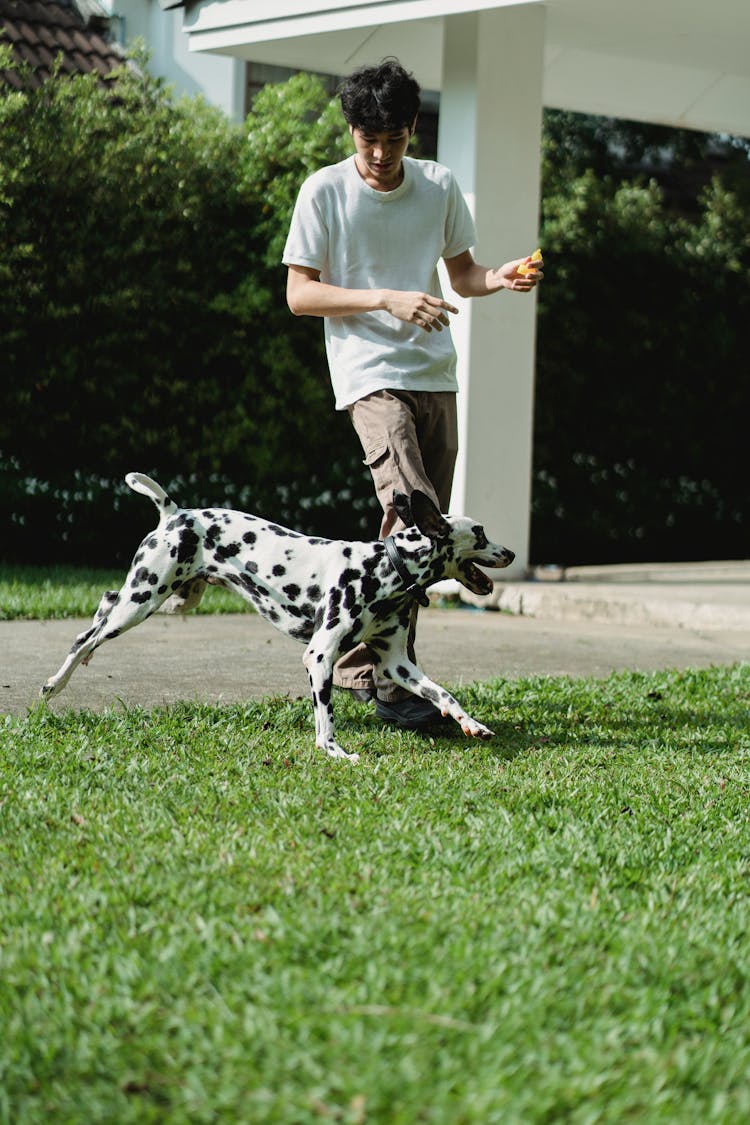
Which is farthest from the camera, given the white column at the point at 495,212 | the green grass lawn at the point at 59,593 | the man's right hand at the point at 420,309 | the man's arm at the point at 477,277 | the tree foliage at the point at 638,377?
the tree foliage at the point at 638,377

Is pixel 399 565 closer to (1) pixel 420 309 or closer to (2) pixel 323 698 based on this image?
(2) pixel 323 698

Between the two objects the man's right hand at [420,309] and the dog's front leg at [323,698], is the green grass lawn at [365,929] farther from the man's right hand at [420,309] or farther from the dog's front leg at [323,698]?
the man's right hand at [420,309]

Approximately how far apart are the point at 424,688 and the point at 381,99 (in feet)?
6.24

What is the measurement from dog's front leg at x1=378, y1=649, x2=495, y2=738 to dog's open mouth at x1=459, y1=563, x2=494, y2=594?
12.8 inches

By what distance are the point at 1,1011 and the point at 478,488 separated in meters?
7.02

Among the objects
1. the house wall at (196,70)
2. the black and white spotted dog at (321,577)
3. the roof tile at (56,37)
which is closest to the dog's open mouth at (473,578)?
the black and white spotted dog at (321,577)

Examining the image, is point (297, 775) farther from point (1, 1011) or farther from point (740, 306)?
point (740, 306)

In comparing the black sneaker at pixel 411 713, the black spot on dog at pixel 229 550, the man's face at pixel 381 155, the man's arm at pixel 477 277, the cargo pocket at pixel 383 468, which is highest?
the man's face at pixel 381 155

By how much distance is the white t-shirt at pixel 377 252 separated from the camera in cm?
482

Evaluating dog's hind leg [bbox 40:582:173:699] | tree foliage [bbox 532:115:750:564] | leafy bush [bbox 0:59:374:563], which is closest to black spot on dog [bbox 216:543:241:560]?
dog's hind leg [bbox 40:582:173:699]

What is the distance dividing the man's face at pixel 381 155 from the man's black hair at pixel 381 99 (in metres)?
0.03

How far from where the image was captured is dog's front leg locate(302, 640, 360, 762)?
14.4 feet

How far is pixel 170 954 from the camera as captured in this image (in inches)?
103

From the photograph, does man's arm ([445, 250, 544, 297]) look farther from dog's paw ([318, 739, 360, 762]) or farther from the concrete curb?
the concrete curb
